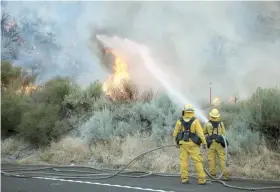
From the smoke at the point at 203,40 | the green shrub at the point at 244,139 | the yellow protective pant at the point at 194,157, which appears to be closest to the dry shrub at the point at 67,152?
the green shrub at the point at 244,139

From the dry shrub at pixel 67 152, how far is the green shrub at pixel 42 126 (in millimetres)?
658

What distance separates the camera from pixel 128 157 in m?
12.6

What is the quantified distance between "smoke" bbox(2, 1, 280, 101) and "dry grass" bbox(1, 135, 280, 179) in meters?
8.04

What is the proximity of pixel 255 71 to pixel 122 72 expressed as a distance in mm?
8756

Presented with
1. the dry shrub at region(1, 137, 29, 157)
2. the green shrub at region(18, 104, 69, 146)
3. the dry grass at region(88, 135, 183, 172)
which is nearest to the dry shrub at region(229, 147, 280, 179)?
the dry grass at region(88, 135, 183, 172)

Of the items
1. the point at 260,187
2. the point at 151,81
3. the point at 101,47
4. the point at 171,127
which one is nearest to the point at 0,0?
the point at 101,47

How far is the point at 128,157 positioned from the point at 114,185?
331cm

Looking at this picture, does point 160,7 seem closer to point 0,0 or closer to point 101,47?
point 101,47

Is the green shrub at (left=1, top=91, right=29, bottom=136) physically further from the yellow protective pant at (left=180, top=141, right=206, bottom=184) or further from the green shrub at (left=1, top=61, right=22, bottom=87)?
the yellow protective pant at (left=180, top=141, right=206, bottom=184)

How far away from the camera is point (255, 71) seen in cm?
2597

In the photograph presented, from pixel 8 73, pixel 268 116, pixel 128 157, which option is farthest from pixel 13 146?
pixel 268 116

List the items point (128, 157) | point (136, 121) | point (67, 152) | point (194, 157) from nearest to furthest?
point (194, 157), point (128, 157), point (67, 152), point (136, 121)

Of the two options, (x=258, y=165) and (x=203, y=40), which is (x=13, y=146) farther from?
(x=203, y=40)

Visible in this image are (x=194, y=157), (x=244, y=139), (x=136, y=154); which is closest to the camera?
(x=194, y=157)
